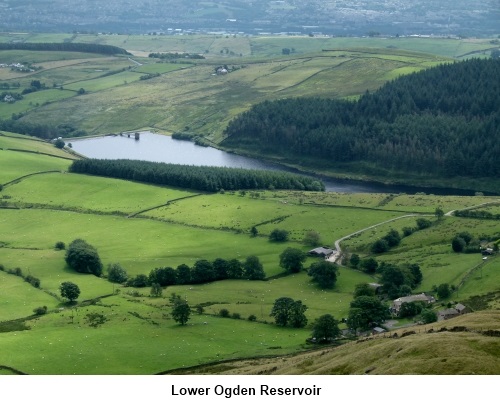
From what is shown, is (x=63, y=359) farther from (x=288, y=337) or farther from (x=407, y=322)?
(x=407, y=322)

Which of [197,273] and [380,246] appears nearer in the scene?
[197,273]

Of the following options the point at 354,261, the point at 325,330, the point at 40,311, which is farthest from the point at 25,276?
the point at 325,330

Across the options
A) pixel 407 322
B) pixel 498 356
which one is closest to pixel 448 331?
pixel 498 356

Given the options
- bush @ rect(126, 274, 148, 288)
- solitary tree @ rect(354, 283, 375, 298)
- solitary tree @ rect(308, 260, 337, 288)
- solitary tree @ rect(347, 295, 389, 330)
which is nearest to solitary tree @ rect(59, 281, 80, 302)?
bush @ rect(126, 274, 148, 288)

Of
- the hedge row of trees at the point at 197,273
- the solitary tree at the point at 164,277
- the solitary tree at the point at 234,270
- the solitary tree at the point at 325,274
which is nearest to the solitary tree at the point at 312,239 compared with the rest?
the hedge row of trees at the point at 197,273

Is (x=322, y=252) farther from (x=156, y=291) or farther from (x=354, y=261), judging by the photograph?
(x=156, y=291)

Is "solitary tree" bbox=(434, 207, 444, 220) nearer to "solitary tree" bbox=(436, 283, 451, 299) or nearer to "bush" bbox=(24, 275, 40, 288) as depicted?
"solitary tree" bbox=(436, 283, 451, 299)
